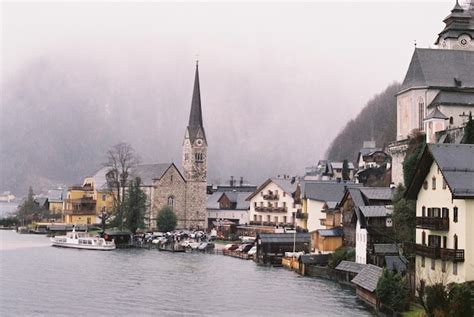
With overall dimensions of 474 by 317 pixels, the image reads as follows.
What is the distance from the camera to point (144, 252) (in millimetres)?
78438

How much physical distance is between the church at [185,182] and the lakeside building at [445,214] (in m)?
72.7

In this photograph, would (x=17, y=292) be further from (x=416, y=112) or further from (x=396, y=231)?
(x=416, y=112)

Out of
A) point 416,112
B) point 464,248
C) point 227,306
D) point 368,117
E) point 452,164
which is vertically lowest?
point 227,306

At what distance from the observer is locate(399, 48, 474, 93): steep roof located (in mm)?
67188

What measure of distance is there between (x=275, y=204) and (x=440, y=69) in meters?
32.6

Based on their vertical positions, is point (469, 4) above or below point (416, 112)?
above

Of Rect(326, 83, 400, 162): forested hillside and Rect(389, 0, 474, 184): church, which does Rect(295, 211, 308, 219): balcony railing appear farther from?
Rect(326, 83, 400, 162): forested hillside

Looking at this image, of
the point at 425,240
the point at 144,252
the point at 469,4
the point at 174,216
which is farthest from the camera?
the point at 174,216

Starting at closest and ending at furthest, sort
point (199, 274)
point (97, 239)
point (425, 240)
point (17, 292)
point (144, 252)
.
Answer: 1. point (425, 240)
2. point (17, 292)
3. point (199, 274)
4. point (144, 252)
5. point (97, 239)

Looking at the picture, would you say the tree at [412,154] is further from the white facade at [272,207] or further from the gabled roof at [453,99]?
the white facade at [272,207]

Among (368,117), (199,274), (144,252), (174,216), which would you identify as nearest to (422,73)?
(199,274)

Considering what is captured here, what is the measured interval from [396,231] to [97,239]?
143 feet

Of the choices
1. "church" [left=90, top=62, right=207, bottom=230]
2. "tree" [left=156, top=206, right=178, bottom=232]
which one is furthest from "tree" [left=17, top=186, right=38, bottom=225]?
"tree" [left=156, top=206, right=178, bottom=232]

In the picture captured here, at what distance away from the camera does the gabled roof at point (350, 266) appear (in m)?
50.4
